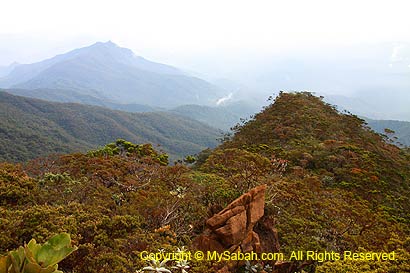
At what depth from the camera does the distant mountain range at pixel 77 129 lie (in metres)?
62.2

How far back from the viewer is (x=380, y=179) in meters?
15.2

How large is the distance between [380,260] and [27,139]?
69072 millimetres

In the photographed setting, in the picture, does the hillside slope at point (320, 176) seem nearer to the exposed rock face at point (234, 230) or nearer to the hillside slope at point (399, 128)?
the exposed rock face at point (234, 230)

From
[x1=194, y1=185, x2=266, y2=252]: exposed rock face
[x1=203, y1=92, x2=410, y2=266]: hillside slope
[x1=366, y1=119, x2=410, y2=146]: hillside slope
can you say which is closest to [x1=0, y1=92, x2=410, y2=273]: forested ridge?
[x1=203, y1=92, x2=410, y2=266]: hillside slope

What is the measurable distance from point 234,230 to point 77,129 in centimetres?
9650

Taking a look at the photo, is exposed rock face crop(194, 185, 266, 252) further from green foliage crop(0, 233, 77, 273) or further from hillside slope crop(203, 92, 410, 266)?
green foliage crop(0, 233, 77, 273)

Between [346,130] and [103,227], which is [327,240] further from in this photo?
[346,130]

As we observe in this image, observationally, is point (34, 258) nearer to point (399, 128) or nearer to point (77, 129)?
point (77, 129)

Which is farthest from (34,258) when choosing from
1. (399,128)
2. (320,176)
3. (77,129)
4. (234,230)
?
(399,128)

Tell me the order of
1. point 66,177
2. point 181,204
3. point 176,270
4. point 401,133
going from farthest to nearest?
1. point 401,133
2. point 66,177
3. point 181,204
4. point 176,270

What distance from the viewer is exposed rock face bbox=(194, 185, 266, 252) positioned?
17.6 ft

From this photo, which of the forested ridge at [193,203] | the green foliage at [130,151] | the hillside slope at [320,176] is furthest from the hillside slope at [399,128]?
the green foliage at [130,151]

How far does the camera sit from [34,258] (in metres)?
1.82

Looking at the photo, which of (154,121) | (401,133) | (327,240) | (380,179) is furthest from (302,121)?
(154,121)
